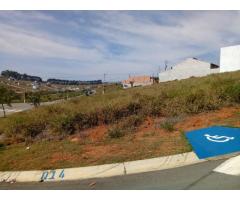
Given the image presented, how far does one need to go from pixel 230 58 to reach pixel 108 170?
35298 mm

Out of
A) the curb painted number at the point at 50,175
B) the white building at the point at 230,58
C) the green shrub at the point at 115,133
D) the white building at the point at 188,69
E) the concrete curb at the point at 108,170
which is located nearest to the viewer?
the concrete curb at the point at 108,170

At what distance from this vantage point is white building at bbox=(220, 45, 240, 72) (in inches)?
1399

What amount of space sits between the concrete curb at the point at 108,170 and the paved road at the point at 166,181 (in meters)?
0.21

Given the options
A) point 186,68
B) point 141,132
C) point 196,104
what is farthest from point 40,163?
point 186,68

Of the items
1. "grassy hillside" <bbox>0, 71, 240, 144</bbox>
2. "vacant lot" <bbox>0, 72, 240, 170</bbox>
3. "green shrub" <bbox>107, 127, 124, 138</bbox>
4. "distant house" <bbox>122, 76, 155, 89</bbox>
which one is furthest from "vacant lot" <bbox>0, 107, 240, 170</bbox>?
"distant house" <bbox>122, 76, 155, 89</bbox>

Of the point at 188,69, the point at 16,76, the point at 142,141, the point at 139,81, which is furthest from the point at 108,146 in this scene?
the point at 16,76

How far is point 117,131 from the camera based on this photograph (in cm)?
864

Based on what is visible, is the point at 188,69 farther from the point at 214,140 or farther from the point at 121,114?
the point at 214,140

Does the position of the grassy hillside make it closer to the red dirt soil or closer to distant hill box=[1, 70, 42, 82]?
the red dirt soil

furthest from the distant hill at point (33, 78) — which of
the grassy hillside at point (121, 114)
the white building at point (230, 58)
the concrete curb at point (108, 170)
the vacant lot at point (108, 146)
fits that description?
the concrete curb at point (108, 170)

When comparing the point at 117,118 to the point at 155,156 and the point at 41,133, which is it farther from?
the point at 155,156

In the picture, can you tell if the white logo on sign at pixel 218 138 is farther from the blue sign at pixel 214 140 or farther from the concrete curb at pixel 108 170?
the concrete curb at pixel 108 170

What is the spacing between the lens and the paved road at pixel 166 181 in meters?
4.27

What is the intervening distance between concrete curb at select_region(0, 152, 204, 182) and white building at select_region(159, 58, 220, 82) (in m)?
46.3
